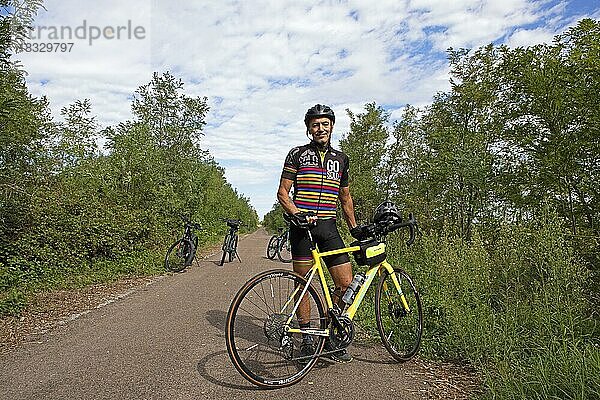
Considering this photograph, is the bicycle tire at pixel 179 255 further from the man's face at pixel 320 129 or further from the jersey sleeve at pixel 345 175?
the man's face at pixel 320 129

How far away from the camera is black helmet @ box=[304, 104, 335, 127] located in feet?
14.3

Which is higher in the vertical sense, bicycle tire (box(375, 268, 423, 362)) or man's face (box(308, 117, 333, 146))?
man's face (box(308, 117, 333, 146))

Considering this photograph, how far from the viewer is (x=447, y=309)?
4762 mm

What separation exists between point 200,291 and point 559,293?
6.00m

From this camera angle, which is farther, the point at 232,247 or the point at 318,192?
the point at 232,247

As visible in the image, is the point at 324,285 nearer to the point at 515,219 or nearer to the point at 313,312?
the point at 313,312

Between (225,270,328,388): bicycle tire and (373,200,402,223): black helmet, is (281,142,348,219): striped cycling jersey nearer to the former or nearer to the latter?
(373,200,402,223): black helmet

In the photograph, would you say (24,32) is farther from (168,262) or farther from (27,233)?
(168,262)

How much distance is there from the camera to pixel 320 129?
14.3 ft

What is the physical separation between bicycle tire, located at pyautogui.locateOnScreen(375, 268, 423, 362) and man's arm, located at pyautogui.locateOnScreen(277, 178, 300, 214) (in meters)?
1.16

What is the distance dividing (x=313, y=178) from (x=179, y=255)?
8.15m

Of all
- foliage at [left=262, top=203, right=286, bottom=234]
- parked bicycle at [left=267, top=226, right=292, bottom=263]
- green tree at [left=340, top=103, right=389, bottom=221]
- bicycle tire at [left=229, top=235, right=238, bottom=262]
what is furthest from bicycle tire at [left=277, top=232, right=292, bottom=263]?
foliage at [left=262, top=203, right=286, bottom=234]

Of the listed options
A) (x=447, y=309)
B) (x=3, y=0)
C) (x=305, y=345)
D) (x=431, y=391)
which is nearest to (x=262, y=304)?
(x=305, y=345)

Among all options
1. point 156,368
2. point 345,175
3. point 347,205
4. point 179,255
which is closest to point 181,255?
point 179,255
